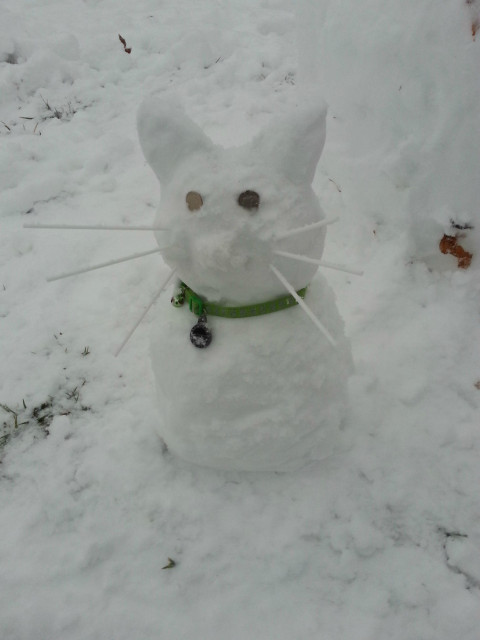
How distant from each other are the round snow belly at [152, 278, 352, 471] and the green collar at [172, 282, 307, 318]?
0.02 metres

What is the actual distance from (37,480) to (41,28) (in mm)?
3595

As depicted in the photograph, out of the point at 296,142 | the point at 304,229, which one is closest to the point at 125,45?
the point at 296,142

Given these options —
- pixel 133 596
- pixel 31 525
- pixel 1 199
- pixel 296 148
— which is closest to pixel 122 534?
pixel 133 596

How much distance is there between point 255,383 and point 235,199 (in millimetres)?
491

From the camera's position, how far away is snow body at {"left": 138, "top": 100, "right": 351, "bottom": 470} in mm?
1086

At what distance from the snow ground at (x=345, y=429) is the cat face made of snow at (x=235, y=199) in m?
0.82

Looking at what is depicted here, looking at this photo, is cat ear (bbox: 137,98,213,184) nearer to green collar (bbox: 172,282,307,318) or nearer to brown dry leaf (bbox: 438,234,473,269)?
green collar (bbox: 172,282,307,318)

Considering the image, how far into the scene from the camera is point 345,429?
1679 mm

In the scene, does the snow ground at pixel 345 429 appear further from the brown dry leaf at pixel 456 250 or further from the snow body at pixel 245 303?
the snow body at pixel 245 303

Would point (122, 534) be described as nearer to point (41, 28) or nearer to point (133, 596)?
point (133, 596)

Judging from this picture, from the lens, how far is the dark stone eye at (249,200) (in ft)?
3.49

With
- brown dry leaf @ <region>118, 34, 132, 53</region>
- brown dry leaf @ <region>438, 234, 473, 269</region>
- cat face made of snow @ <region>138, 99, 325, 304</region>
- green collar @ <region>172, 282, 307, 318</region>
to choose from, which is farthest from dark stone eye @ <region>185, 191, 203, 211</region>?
brown dry leaf @ <region>118, 34, 132, 53</region>

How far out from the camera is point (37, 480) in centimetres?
167

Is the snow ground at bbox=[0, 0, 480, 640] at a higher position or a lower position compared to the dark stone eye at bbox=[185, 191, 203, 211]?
lower
